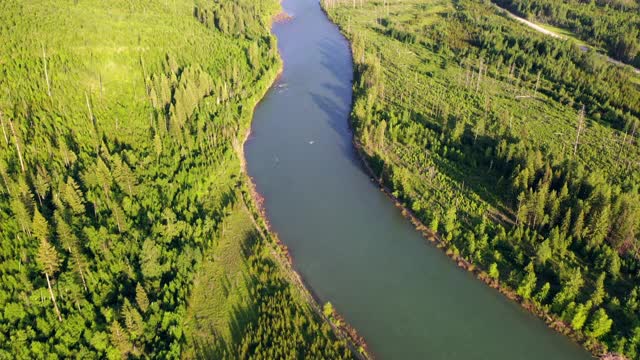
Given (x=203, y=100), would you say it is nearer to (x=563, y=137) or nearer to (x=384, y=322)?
(x=384, y=322)

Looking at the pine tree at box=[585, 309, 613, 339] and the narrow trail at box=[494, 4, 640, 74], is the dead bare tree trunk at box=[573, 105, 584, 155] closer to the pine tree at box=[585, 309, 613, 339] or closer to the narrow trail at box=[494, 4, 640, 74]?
the narrow trail at box=[494, 4, 640, 74]

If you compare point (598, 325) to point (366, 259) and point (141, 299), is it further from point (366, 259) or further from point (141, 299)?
point (141, 299)

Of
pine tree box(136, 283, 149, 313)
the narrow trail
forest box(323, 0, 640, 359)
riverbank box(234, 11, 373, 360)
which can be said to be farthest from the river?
the narrow trail

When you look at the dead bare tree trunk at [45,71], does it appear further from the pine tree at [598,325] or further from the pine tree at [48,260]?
the pine tree at [598,325]

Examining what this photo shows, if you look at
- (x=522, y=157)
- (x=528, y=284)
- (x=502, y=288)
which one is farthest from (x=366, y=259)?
(x=522, y=157)

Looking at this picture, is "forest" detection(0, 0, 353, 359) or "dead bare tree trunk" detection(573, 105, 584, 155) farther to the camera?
"dead bare tree trunk" detection(573, 105, 584, 155)

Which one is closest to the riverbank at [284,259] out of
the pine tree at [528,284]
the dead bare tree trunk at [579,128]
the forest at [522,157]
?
Result: the forest at [522,157]

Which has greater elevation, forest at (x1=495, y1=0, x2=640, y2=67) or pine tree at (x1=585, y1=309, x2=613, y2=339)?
forest at (x1=495, y1=0, x2=640, y2=67)
